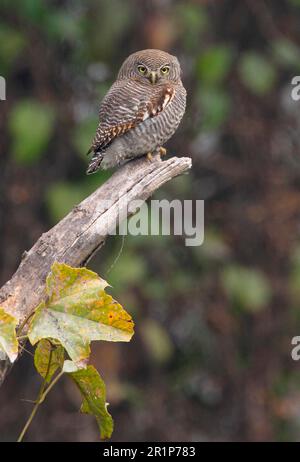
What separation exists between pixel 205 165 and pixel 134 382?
1303mm

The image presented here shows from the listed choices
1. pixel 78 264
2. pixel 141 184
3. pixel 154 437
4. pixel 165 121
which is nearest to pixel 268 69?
pixel 165 121

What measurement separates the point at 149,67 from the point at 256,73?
1644mm

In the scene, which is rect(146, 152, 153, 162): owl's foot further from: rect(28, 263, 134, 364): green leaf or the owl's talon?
rect(28, 263, 134, 364): green leaf

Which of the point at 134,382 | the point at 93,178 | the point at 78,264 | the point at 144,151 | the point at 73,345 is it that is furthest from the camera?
the point at 134,382

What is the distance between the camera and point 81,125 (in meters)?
5.43

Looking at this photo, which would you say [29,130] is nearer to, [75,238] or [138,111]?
[138,111]

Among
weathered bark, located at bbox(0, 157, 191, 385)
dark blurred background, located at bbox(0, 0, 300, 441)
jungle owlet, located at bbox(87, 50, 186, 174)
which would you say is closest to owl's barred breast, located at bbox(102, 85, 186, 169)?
jungle owlet, located at bbox(87, 50, 186, 174)

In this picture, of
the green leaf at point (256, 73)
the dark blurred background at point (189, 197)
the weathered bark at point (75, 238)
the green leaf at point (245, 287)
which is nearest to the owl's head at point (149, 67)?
the weathered bark at point (75, 238)

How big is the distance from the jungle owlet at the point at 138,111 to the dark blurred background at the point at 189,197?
118 cm

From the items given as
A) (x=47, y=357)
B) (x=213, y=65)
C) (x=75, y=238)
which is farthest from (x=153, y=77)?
(x=47, y=357)

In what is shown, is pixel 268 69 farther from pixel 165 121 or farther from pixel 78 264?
pixel 78 264

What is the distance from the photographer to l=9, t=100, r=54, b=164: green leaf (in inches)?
205

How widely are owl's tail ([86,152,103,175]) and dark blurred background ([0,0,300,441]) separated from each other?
1.33 metres

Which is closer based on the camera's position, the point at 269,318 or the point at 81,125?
the point at 81,125
